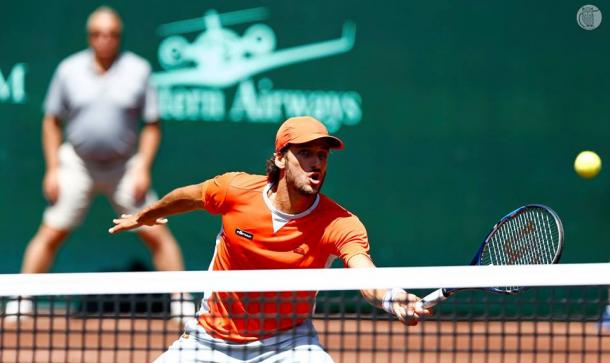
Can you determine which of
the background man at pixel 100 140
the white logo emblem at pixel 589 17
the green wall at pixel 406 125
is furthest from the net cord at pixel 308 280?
the white logo emblem at pixel 589 17

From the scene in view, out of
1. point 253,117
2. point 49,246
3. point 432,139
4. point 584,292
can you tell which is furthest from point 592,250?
point 49,246

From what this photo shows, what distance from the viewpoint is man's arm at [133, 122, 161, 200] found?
7211 millimetres

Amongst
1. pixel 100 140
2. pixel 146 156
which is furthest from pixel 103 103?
pixel 146 156

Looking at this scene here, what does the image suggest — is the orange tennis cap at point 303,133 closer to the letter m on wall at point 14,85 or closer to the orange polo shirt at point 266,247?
the orange polo shirt at point 266,247

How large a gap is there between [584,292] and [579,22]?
5.51 ft

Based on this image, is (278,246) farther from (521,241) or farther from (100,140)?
(100,140)

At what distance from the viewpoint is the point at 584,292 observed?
318 inches

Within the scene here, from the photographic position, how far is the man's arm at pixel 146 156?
7211 mm

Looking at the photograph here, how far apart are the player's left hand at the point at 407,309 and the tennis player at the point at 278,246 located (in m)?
0.21

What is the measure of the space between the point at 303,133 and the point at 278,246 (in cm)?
41

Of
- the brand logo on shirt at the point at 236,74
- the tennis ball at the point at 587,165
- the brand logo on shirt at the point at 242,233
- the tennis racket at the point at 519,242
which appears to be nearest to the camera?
the brand logo on shirt at the point at 242,233

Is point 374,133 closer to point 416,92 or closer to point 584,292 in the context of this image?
point 416,92

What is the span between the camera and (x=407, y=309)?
4.14 m

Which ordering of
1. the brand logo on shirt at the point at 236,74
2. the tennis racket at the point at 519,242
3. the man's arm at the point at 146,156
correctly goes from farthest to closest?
the brand logo on shirt at the point at 236,74
the man's arm at the point at 146,156
the tennis racket at the point at 519,242
